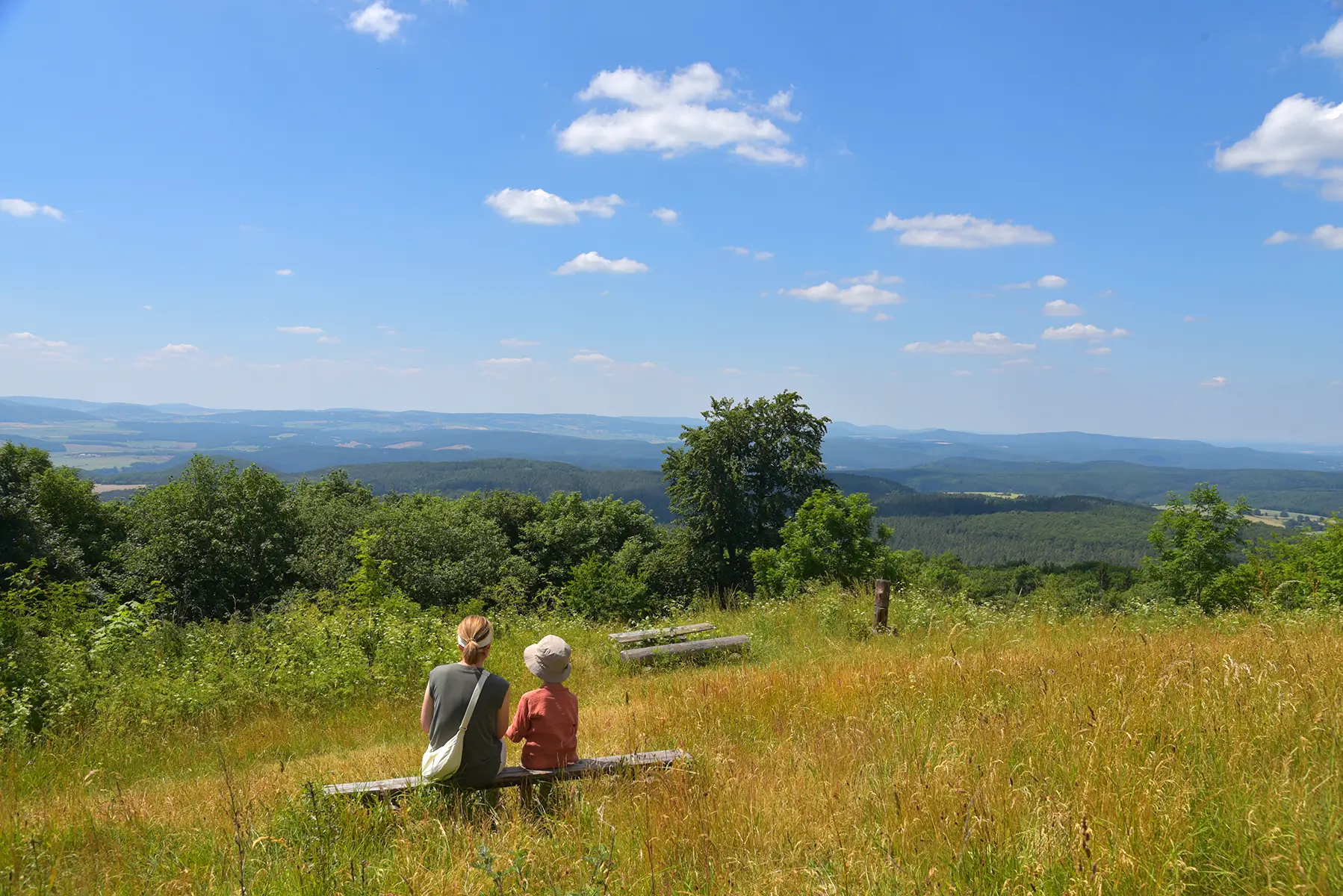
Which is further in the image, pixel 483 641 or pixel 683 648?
pixel 683 648

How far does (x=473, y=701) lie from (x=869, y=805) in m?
A: 2.24

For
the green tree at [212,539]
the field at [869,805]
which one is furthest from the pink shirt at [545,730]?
the green tree at [212,539]

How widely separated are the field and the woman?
20cm

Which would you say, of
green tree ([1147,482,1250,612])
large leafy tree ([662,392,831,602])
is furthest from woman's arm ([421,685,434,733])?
green tree ([1147,482,1250,612])

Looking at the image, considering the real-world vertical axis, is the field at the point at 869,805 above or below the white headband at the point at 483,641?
below

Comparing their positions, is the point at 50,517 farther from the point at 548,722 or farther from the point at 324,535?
the point at 548,722

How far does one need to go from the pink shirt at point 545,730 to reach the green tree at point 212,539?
32398mm

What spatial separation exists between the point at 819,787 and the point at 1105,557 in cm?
18362

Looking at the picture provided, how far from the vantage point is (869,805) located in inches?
120

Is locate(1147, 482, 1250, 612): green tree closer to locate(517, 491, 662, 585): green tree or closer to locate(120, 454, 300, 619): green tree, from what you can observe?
locate(517, 491, 662, 585): green tree

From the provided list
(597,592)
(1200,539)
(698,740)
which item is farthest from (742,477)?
(698,740)

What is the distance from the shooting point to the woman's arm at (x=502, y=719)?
4.09 m

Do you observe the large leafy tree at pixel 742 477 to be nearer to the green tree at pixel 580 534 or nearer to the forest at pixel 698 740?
the green tree at pixel 580 534

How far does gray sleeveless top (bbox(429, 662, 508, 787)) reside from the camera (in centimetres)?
394
